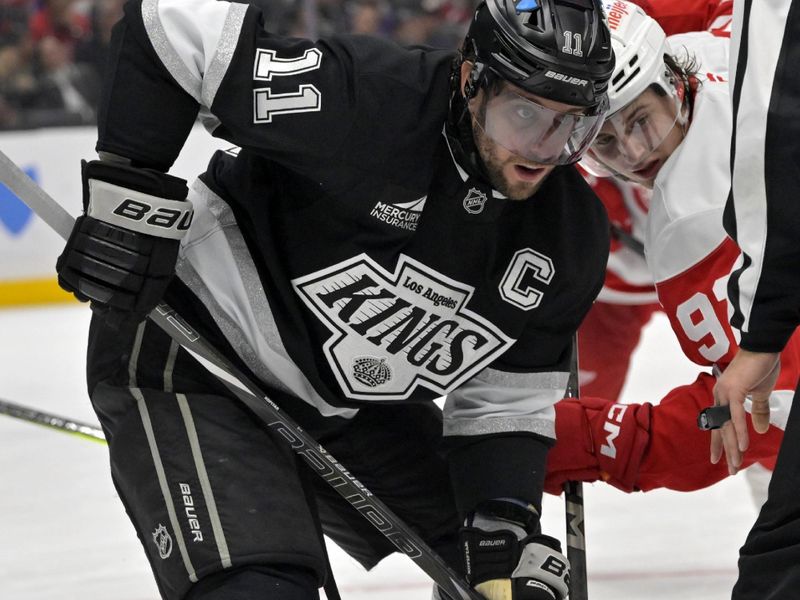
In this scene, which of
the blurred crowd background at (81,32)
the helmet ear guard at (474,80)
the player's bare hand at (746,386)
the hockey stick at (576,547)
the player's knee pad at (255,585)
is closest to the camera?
the player's bare hand at (746,386)

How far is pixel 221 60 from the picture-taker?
1.85 m

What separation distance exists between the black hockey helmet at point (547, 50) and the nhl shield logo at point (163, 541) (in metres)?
0.73

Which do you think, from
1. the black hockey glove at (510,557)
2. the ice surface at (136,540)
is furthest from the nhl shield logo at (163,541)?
the ice surface at (136,540)

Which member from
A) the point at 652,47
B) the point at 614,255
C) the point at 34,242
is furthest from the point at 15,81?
the point at 652,47

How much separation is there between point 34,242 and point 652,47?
4.09 m

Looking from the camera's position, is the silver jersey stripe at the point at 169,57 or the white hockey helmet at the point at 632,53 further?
the white hockey helmet at the point at 632,53

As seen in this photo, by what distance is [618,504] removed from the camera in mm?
3262

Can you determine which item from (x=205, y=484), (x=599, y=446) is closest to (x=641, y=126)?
(x=599, y=446)

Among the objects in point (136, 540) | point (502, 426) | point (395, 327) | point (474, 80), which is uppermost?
point (474, 80)

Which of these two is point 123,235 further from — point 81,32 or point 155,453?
point 81,32

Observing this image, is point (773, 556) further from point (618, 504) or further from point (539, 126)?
point (618, 504)

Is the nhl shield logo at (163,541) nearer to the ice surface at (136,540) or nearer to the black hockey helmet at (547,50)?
the black hockey helmet at (547,50)

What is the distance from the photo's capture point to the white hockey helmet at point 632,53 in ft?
7.17

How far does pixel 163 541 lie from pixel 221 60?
661 mm
